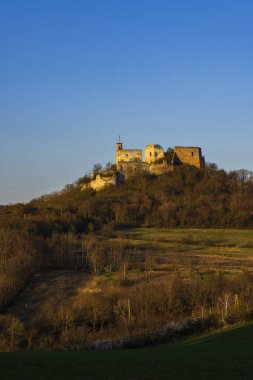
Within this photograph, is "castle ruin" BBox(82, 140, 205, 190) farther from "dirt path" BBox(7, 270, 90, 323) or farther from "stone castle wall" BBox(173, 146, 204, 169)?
"dirt path" BBox(7, 270, 90, 323)

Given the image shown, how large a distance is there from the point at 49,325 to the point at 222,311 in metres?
9.93

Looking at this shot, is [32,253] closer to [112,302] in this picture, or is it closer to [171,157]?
[112,302]

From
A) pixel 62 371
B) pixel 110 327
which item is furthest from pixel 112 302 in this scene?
pixel 62 371

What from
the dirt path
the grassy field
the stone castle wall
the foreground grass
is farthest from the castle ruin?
the foreground grass

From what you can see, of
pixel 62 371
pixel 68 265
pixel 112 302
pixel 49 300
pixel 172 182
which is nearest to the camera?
pixel 62 371

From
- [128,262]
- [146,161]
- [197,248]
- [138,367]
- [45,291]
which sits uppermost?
[146,161]

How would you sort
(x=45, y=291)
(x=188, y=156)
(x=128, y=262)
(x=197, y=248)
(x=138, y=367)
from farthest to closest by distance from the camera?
(x=188, y=156) → (x=197, y=248) → (x=128, y=262) → (x=45, y=291) → (x=138, y=367)

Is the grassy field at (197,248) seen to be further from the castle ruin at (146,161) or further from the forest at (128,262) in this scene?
the castle ruin at (146,161)

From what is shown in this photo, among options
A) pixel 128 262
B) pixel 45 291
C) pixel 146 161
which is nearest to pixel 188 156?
pixel 146 161

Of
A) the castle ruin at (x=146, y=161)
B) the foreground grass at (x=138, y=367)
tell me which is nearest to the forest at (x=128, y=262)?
the castle ruin at (x=146, y=161)

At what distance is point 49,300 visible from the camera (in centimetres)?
3744

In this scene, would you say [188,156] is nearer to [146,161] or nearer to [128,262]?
[146,161]

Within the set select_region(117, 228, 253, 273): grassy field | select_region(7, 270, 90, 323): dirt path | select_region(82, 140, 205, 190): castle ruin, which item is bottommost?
select_region(7, 270, 90, 323): dirt path

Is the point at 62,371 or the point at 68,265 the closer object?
the point at 62,371
